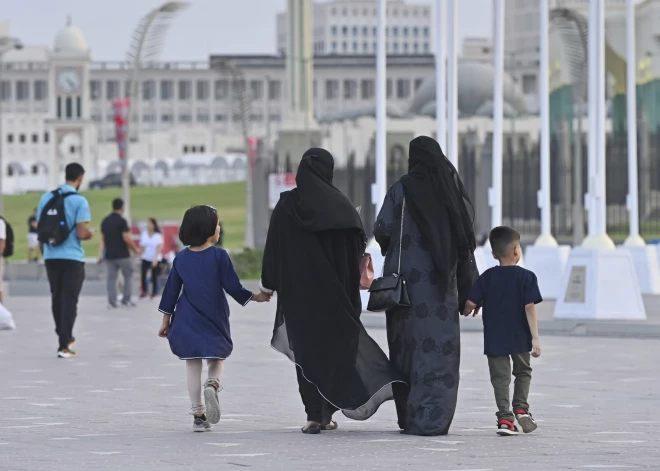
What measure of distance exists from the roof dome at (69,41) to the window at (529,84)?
35197mm

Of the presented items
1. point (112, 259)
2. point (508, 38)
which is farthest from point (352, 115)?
point (112, 259)

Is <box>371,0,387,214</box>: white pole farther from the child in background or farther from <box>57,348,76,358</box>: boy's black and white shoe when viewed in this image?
the child in background

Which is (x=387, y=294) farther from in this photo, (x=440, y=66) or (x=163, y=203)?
(x=163, y=203)

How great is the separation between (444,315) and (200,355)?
52.4 inches

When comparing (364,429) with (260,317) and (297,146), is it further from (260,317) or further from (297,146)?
(297,146)

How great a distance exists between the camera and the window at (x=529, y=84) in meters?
138

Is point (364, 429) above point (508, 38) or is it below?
Result: below

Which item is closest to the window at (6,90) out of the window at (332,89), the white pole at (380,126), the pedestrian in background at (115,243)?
the window at (332,89)

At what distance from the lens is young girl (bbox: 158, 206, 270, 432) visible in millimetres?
9148

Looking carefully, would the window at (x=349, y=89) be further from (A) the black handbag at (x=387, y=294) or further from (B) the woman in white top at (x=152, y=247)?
(A) the black handbag at (x=387, y=294)

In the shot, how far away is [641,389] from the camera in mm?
12172

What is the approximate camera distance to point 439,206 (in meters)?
8.93

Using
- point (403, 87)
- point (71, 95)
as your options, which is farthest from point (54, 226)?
point (403, 87)

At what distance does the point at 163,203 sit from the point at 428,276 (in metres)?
78.6
